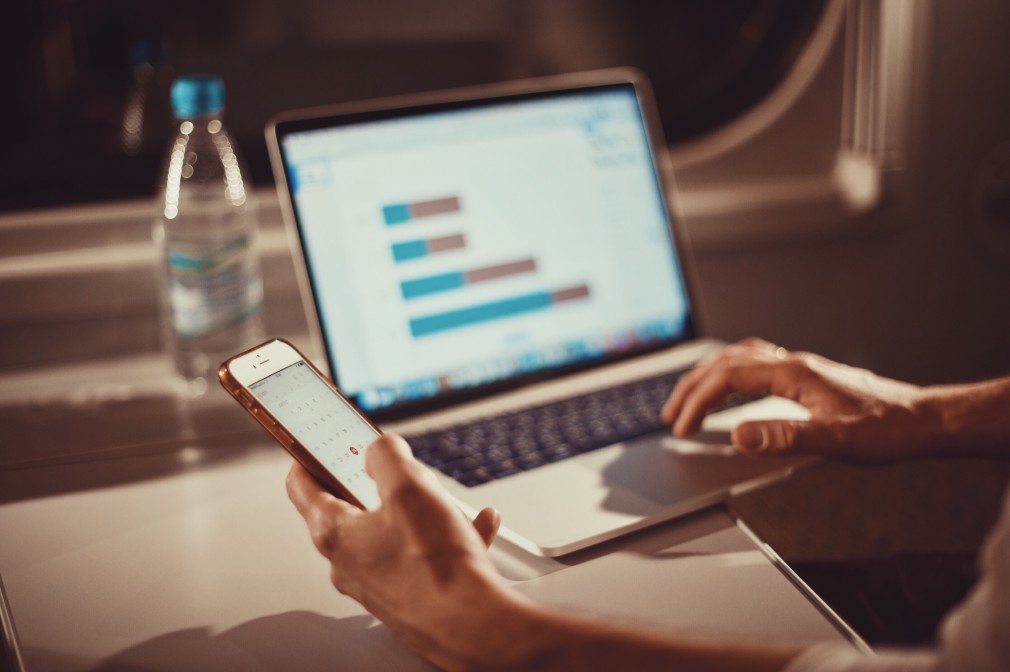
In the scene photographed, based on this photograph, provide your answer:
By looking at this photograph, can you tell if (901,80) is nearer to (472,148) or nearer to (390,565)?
(472,148)

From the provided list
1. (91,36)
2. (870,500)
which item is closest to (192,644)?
(870,500)

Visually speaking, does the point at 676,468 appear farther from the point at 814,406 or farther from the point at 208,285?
the point at 208,285

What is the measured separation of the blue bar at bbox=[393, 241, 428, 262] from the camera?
750mm

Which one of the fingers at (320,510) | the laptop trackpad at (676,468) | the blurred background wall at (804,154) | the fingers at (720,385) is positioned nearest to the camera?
the fingers at (320,510)

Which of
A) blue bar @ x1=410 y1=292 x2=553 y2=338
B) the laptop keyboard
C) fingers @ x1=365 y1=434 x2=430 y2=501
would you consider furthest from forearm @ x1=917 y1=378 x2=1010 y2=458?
fingers @ x1=365 y1=434 x2=430 y2=501

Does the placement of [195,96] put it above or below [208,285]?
above

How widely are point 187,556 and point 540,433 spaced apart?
29cm

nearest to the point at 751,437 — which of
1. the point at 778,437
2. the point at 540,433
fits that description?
the point at 778,437

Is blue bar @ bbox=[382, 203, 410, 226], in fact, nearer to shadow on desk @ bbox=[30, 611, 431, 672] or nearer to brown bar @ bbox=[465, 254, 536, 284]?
brown bar @ bbox=[465, 254, 536, 284]

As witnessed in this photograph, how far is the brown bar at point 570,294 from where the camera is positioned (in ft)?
2.71

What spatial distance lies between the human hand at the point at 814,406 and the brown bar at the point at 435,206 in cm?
27

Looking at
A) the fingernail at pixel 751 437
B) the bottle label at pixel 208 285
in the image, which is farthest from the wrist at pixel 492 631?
the bottle label at pixel 208 285

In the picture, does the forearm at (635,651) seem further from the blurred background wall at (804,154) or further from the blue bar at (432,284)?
the blurred background wall at (804,154)

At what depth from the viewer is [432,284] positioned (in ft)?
2.50
